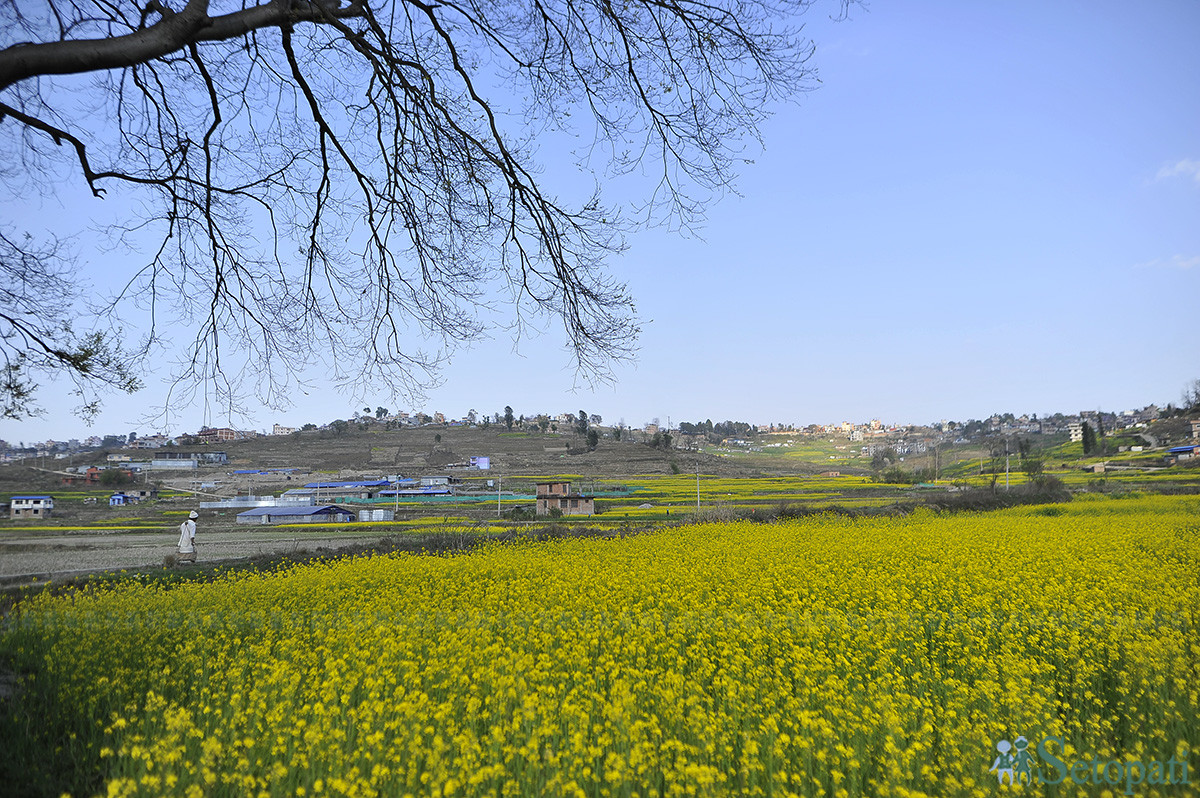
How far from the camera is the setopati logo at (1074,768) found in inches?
124

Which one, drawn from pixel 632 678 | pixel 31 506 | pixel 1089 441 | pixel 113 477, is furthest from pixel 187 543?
pixel 1089 441

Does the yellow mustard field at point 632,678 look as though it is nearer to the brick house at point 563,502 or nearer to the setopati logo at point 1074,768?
the setopati logo at point 1074,768

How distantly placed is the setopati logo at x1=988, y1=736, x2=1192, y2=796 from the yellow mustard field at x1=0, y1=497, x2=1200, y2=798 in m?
0.03

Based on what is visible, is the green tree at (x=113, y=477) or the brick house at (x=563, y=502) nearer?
the brick house at (x=563, y=502)

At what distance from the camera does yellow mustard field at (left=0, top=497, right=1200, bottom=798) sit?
320 cm

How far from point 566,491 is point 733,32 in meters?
50.3

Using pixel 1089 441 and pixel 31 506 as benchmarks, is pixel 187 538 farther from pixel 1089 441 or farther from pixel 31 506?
pixel 1089 441

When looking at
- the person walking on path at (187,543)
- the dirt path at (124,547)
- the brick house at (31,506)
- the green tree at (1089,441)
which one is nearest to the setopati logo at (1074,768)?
the person walking on path at (187,543)

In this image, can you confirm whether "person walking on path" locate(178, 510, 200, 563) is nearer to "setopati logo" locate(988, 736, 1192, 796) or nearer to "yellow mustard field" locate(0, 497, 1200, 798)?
"yellow mustard field" locate(0, 497, 1200, 798)

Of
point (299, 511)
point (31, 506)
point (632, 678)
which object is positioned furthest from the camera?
point (299, 511)

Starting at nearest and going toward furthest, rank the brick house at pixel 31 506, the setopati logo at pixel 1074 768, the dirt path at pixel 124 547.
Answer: the setopati logo at pixel 1074 768 < the dirt path at pixel 124 547 < the brick house at pixel 31 506

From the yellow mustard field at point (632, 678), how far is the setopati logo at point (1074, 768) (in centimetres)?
3

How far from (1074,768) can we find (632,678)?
250 cm

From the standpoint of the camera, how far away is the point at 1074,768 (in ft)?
10.9
